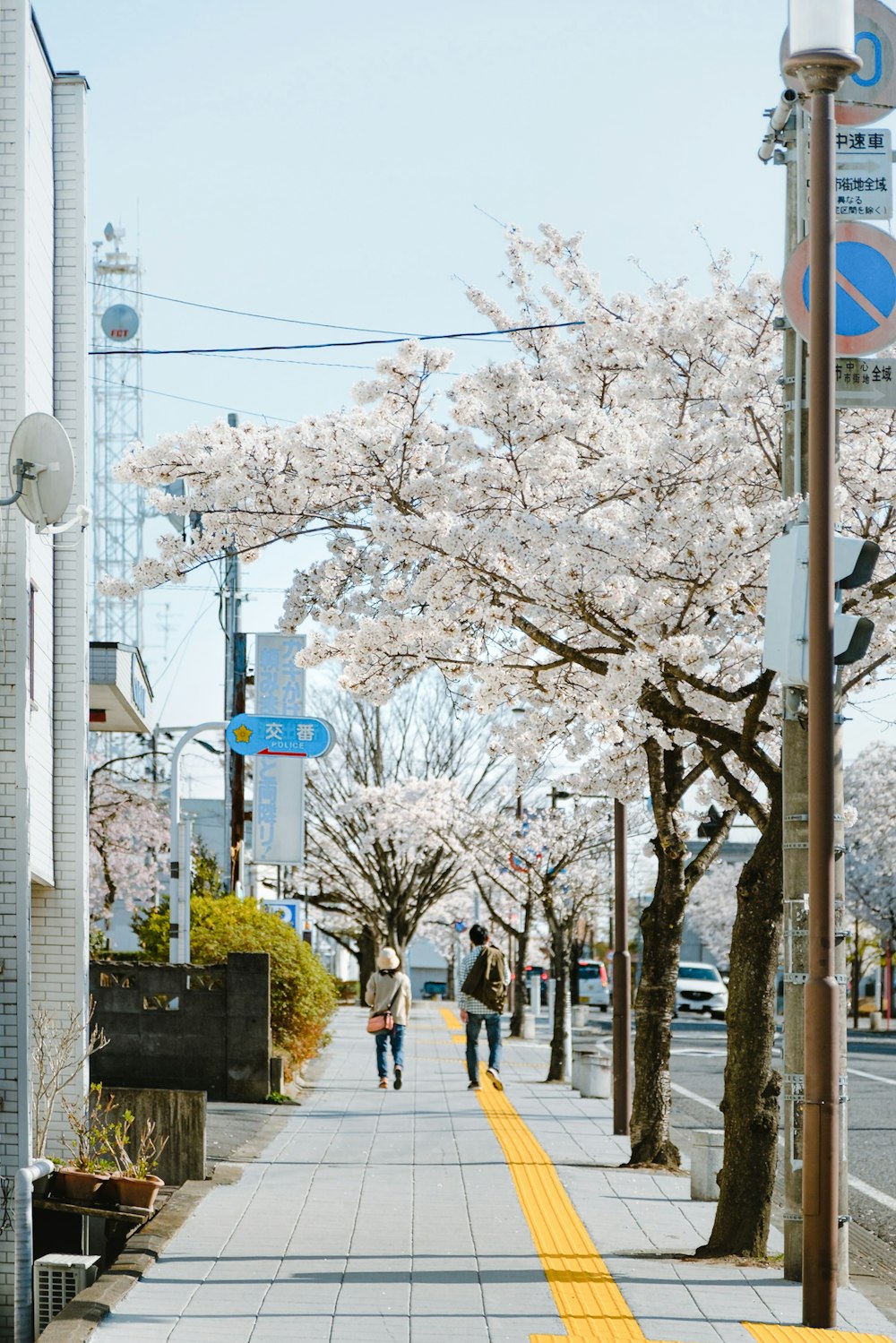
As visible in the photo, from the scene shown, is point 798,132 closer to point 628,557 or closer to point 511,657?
point 628,557

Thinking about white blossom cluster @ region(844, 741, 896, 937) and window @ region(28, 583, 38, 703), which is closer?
window @ region(28, 583, 38, 703)

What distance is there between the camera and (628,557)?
8.79 meters

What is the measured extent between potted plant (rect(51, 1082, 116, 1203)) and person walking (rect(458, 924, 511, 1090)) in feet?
21.9

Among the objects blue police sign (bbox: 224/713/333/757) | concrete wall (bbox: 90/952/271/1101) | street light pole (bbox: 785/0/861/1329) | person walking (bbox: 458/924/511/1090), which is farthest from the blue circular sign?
blue police sign (bbox: 224/713/333/757)

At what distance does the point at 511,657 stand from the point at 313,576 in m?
1.60

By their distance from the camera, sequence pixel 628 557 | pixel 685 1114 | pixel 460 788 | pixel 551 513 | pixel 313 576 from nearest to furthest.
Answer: pixel 628 557 → pixel 551 513 → pixel 313 576 → pixel 685 1114 → pixel 460 788

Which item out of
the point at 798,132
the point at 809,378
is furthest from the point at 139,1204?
the point at 798,132

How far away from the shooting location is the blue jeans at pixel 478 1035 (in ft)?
55.8

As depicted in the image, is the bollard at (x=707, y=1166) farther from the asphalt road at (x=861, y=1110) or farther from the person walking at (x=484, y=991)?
the person walking at (x=484, y=991)

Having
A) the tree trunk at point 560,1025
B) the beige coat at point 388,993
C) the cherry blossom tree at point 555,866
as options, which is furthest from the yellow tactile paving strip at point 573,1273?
the cherry blossom tree at point 555,866

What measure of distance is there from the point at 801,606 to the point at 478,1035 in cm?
1161

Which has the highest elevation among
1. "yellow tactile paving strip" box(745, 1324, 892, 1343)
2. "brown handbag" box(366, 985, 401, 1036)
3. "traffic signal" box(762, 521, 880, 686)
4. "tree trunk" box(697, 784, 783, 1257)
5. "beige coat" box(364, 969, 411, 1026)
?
"traffic signal" box(762, 521, 880, 686)

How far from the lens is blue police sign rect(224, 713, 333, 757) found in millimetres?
17953

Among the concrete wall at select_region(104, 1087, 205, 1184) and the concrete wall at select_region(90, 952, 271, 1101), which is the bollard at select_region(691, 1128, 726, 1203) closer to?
the concrete wall at select_region(104, 1087, 205, 1184)
